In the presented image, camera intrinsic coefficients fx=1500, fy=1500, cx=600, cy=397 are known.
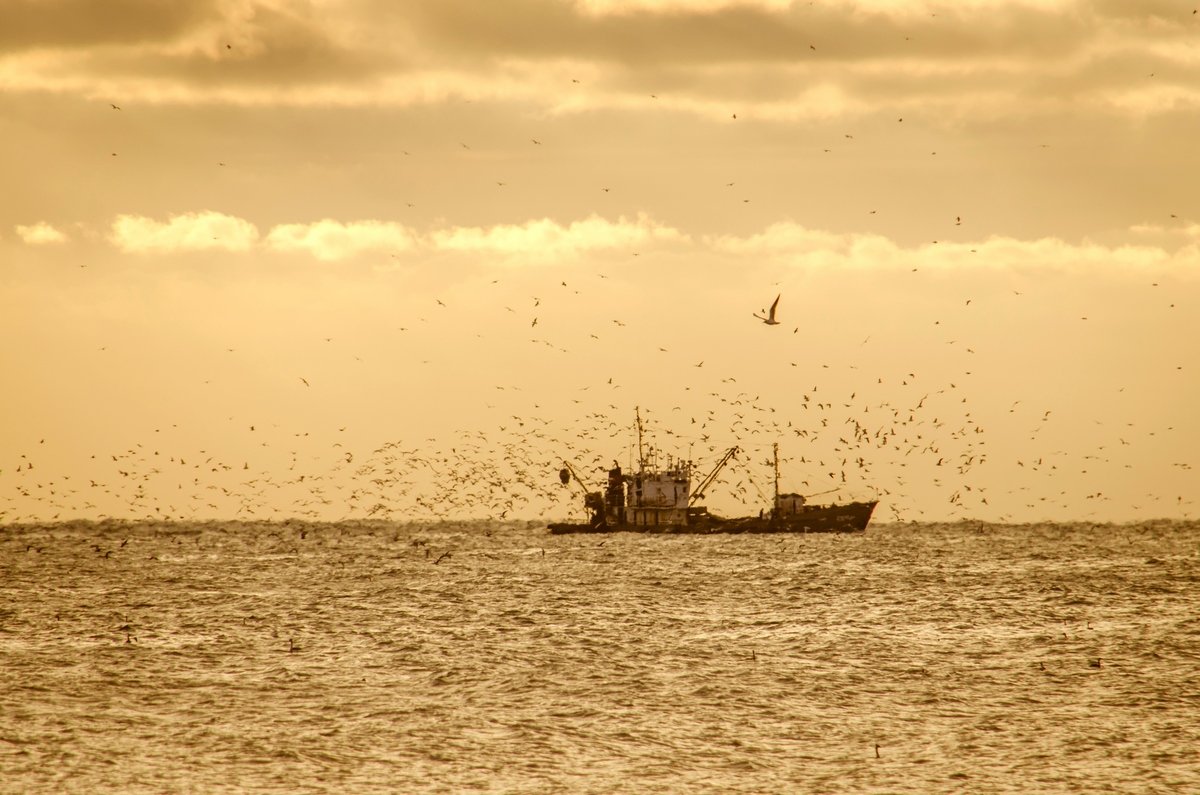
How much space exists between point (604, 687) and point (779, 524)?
107 metres

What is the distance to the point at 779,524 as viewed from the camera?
14888 cm

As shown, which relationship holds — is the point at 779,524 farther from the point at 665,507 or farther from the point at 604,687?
the point at 604,687

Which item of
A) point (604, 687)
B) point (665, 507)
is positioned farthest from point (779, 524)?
point (604, 687)

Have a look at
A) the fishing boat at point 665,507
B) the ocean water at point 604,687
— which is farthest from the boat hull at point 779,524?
the ocean water at point 604,687

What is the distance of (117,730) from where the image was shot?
3681 centimetres

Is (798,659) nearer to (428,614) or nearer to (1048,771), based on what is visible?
(1048,771)

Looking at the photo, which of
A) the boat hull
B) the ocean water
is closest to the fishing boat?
the boat hull

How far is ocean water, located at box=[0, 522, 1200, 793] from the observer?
108 feet

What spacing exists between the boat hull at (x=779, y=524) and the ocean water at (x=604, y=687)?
54387 mm

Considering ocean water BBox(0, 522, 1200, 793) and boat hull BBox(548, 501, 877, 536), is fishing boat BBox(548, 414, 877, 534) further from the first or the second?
ocean water BBox(0, 522, 1200, 793)

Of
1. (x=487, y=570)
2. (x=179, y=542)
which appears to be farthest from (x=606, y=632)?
(x=179, y=542)

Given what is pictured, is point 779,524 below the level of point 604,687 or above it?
above

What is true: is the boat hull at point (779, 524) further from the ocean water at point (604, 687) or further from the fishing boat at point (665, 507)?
the ocean water at point (604, 687)

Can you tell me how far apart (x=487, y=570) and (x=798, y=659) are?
180 feet
